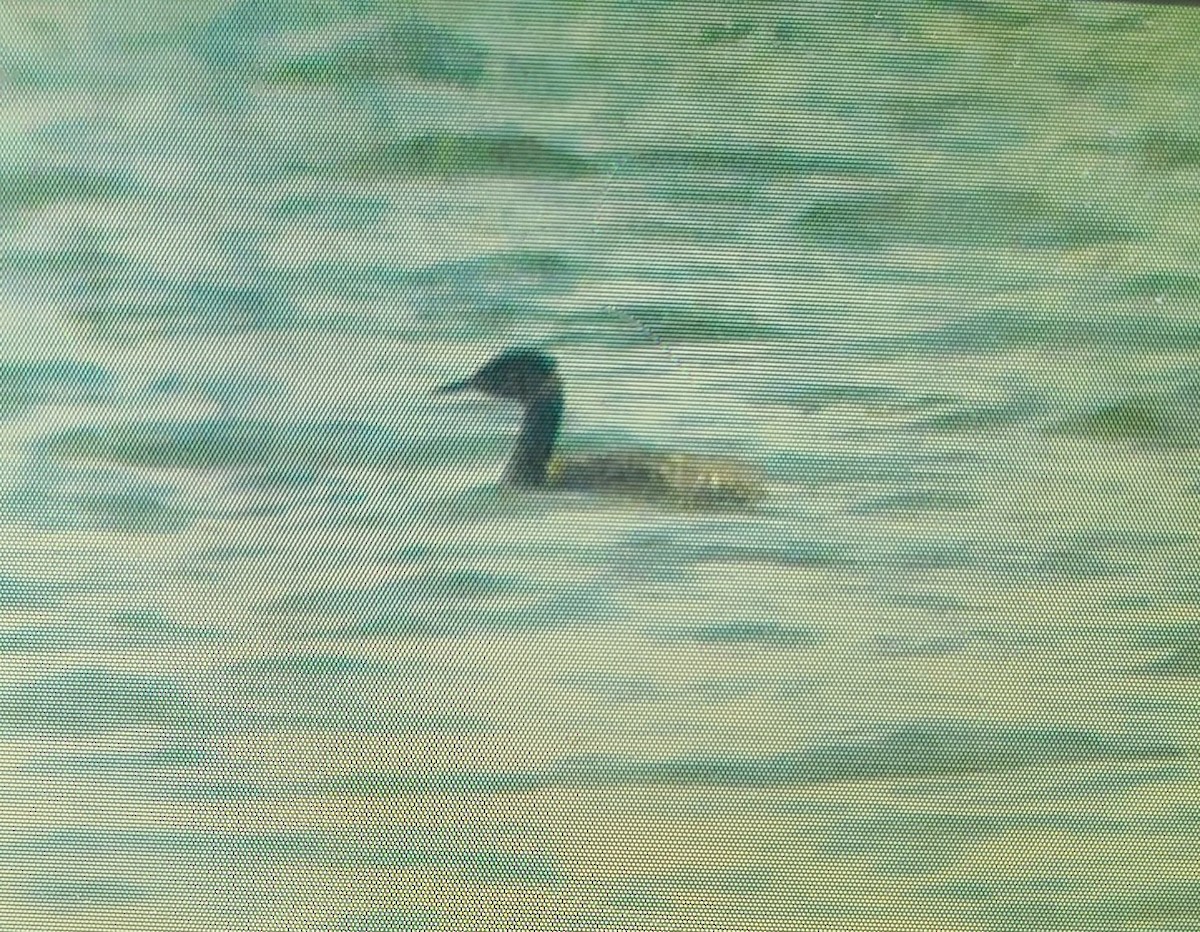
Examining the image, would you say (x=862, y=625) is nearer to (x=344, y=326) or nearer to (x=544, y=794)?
(x=544, y=794)

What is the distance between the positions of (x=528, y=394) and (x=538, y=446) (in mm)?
53

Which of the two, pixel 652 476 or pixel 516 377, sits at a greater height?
pixel 516 377

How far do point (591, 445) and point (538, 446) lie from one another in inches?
2.1

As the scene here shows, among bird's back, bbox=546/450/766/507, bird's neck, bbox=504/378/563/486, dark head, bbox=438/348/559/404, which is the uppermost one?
dark head, bbox=438/348/559/404

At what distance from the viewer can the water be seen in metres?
1.07

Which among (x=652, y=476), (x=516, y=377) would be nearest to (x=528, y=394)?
(x=516, y=377)

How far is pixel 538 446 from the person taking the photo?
1.11 metres

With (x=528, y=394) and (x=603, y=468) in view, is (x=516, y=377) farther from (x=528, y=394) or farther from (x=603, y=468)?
(x=603, y=468)

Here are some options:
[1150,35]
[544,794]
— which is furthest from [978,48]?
[544,794]

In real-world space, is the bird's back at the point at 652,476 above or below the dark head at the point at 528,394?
below

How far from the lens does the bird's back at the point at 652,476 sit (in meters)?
1.11

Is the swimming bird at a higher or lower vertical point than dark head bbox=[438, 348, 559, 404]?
lower

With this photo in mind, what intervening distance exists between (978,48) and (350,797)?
95 centimetres

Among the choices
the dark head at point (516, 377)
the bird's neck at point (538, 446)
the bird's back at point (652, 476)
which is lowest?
the bird's back at point (652, 476)
